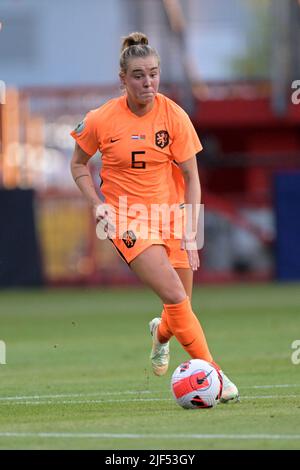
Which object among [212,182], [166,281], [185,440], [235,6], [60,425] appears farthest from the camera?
[235,6]

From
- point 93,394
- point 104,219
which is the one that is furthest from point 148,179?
point 93,394

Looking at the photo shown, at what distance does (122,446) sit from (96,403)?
233 cm

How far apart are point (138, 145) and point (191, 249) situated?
861 millimetres

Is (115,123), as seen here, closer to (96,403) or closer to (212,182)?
(96,403)

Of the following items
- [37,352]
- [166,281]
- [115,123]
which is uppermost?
[115,123]

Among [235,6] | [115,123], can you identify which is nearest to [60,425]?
[115,123]

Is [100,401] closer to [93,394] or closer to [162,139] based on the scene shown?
[93,394]

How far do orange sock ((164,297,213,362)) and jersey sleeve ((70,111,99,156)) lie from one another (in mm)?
1345

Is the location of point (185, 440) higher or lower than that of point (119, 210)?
lower

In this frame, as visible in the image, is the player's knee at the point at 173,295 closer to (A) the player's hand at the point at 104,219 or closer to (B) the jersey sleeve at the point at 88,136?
(A) the player's hand at the point at 104,219
